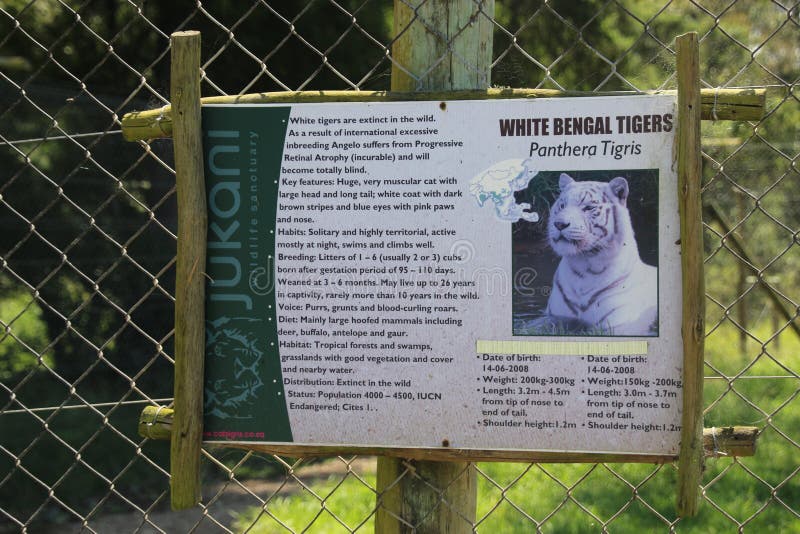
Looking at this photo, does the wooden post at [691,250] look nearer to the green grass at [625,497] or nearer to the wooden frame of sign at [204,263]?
the wooden frame of sign at [204,263]

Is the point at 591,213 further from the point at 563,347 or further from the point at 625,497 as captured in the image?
the point at 625,497

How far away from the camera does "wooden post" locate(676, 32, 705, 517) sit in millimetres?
1479

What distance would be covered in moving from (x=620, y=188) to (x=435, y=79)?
44 cm

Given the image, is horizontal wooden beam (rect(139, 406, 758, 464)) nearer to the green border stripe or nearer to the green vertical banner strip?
the green vertical banner strip

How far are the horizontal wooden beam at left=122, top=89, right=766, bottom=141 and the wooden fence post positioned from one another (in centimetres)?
9

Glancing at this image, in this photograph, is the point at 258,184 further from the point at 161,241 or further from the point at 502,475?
the point at 502,475

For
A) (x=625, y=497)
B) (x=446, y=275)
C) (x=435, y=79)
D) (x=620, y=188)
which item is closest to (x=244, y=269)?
(x=446, y=275)

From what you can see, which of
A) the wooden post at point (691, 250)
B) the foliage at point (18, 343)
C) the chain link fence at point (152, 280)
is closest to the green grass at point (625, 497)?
the chain link fence at point (152, 280)

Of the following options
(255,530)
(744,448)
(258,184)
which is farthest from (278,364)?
(255,530)

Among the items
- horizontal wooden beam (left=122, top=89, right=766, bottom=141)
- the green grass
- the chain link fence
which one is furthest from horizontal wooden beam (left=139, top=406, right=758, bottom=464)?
the chain link fence

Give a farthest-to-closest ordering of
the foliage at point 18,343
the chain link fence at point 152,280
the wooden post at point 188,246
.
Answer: the foliage at point 18,343 → the chain link fence at point 152,280 → the wooden post at point 188,246

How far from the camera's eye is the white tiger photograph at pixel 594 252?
1523 millimetres

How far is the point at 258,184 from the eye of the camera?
164 centimetres

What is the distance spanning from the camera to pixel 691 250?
1.49 metres
